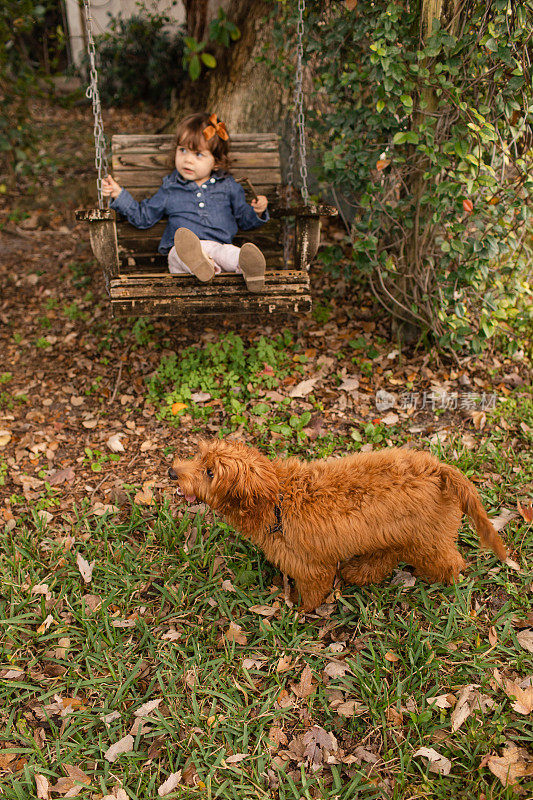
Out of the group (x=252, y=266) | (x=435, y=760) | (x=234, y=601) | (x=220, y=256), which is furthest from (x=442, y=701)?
(x=220, y=256)

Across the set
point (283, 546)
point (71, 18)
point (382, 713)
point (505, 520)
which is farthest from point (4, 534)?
point (71, 18)

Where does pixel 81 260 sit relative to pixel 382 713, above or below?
above

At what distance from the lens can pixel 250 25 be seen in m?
5.90

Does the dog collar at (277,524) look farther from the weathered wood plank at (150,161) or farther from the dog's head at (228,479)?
the weathered wood plank at (150,161)

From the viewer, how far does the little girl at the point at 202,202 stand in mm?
4230

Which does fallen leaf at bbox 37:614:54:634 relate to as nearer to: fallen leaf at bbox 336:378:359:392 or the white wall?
fallen leaf at bbox 336:378:359:392

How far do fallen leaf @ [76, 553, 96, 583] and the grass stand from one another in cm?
4

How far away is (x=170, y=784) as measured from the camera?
7.74 ft

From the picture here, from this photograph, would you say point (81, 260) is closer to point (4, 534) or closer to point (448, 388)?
point (4, 534)

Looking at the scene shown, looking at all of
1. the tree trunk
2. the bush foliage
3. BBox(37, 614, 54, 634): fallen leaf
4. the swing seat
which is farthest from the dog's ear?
the tree trunk

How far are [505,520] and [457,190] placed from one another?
2.10 m

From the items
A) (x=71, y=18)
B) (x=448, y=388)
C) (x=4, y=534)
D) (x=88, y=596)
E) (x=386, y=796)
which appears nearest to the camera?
(x=386, y=796)

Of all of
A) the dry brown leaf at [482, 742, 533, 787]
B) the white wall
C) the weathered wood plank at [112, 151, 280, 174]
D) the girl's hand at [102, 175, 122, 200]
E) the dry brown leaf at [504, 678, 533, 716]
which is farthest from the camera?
the white wall

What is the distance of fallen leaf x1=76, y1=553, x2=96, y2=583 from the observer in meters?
3.17
